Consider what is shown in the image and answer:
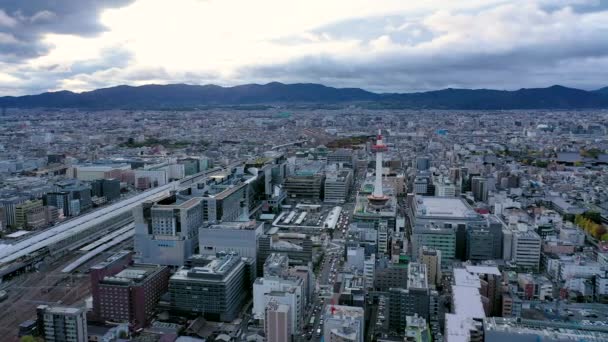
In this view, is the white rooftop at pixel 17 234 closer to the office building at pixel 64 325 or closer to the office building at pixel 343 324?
the office building at pixel 64 325

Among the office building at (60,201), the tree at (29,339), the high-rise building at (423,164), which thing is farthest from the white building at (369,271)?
the high-rise building at (423,164)

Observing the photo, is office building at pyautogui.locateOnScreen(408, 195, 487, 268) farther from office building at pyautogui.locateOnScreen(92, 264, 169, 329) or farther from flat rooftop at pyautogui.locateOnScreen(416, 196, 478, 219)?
office building at pyautogui.locateOnScreen(92, 264, 169, 329)

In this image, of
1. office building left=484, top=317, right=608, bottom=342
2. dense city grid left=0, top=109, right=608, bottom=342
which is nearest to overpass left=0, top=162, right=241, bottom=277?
dense city grid left=0, top=109, right=608, bottom=342

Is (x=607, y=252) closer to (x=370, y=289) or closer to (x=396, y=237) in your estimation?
(x=396, y=237)

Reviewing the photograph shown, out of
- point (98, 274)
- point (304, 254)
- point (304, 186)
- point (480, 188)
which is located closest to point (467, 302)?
point (304, 254)

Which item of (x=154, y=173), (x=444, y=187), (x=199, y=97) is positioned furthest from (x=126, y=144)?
(x=199, y=97)

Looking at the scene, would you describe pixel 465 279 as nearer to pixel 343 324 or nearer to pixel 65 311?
pixel 343 324
